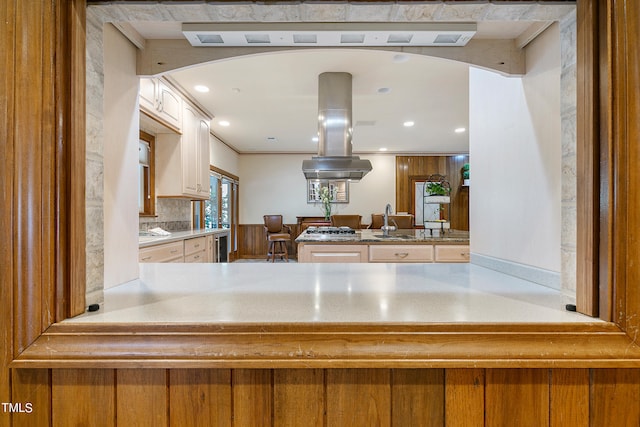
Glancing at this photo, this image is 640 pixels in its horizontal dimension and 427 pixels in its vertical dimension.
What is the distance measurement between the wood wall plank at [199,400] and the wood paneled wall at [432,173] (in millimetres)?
7476

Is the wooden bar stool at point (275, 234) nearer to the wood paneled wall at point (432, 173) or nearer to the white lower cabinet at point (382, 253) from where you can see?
the wood paneled wall at point (432, 173)

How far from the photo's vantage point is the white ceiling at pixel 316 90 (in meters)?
2.70

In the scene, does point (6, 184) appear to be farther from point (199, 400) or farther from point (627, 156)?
point (627, 156)

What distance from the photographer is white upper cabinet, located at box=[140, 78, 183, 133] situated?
2.61m

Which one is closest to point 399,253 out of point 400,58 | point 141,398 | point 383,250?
point 383,250

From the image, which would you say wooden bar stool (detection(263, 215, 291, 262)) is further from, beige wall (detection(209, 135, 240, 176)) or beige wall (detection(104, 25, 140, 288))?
beige wall (detection(104, 25, 140, 288))

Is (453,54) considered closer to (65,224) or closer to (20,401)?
(65,224)

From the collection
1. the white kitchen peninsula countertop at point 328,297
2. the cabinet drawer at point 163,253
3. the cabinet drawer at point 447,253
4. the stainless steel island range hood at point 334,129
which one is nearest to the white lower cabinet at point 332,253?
the cabinet drawer at point 447,253

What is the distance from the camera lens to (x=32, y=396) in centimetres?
57

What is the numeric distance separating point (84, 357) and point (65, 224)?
0.25 meters

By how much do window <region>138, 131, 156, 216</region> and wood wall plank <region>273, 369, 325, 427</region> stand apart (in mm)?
3243

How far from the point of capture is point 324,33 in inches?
41.9

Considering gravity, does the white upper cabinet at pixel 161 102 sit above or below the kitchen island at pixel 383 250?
above

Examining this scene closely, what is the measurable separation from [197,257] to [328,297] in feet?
10.4
